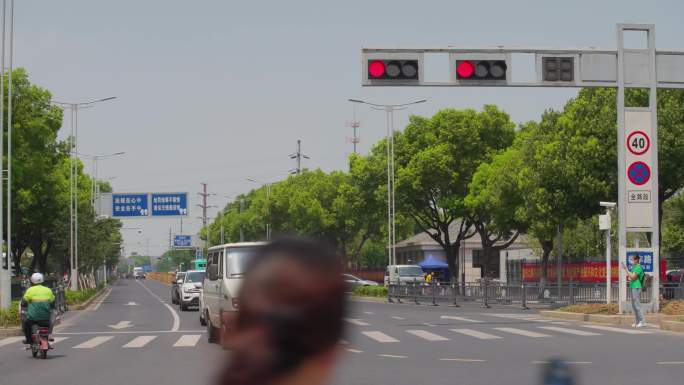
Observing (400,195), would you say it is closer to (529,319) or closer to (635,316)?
(529,319)

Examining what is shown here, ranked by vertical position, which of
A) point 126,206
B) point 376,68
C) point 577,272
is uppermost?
point 376,68

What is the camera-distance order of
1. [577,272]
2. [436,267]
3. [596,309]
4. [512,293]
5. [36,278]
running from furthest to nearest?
[436,267] → [577,272] → [512,293] → [596,309] → [36,278]

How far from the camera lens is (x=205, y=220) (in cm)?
18375

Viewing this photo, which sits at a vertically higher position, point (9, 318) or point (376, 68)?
point (376, 68)

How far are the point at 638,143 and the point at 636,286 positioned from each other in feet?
15.1

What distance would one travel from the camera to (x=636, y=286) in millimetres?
26656

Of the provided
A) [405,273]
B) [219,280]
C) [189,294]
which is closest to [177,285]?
[189,294]

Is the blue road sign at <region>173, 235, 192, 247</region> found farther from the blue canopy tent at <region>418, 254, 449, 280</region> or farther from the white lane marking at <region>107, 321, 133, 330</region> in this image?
the white lane marking at <region>107, 321, 133, 330</region>

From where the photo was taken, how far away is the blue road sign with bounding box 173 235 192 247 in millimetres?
144500

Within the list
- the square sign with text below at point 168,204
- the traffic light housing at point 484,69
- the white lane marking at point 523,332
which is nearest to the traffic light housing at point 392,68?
the traffic light housing at point 484,69

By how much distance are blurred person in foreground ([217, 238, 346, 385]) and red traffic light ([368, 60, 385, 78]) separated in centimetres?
2321

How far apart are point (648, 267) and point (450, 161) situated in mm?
43665

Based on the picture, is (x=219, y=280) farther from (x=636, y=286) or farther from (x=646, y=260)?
(x=646, y=260)

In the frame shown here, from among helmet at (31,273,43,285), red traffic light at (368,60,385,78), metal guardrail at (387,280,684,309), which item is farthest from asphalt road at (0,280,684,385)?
metal guardrail at (387,280,684,309)
